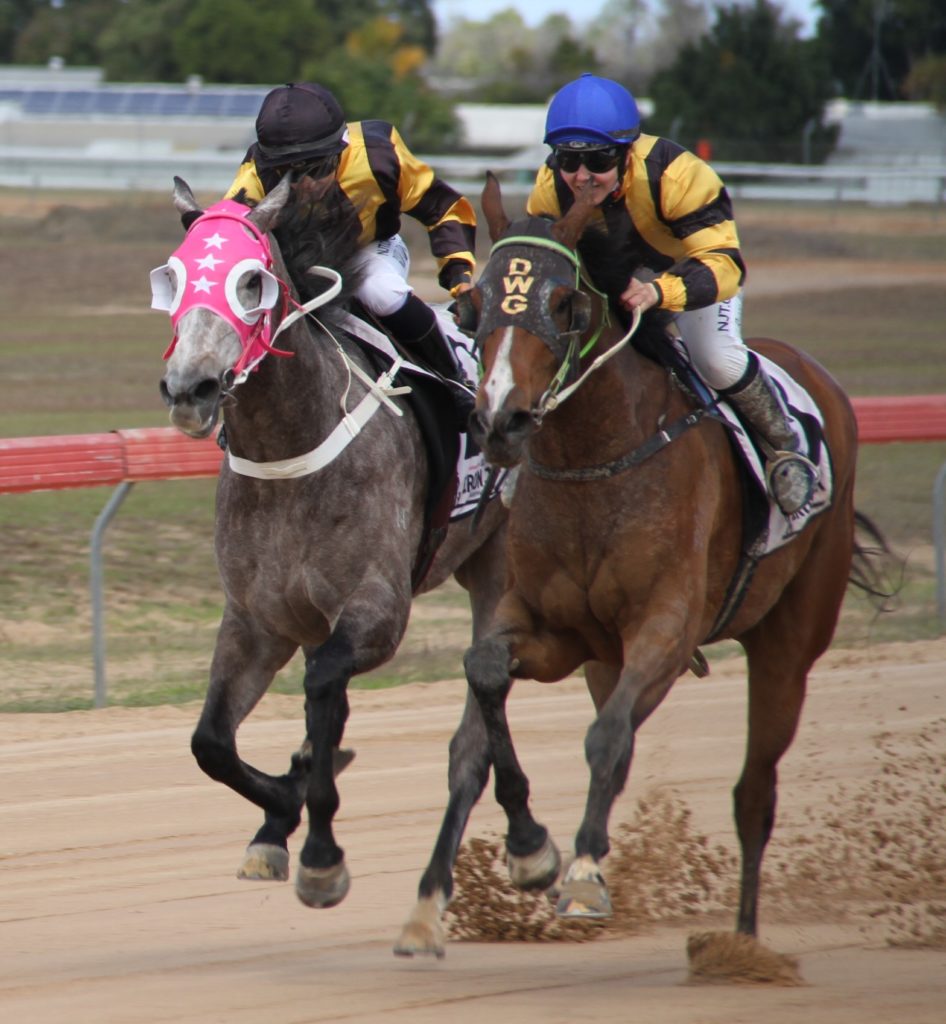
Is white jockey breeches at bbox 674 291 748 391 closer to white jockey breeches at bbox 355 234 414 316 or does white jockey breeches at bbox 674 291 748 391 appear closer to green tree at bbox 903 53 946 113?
white jockey breeches at bbox 355 234 414 316

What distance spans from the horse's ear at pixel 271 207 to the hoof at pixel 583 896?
203cm

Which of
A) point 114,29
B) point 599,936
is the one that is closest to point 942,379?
point 599,936

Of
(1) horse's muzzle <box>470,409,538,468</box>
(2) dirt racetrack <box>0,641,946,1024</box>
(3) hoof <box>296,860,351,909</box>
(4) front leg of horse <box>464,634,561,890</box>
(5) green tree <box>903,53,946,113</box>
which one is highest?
(1) horse's muzzle <box>470,409,538,468</box>

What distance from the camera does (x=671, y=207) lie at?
4.93 meters

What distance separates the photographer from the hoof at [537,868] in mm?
4867

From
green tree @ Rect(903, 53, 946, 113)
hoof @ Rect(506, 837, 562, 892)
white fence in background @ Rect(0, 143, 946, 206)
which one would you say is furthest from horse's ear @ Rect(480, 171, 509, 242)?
green tree @ Rect(903, 53, 946, 113)

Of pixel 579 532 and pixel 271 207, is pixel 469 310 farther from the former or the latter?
pixel 271 207

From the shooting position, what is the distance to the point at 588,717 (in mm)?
8289

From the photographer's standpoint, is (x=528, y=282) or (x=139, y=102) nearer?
(x=528, y=282)

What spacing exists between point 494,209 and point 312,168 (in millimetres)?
1173

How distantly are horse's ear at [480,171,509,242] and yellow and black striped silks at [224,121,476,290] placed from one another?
114 centimetres

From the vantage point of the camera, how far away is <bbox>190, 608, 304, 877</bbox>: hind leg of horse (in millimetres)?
5199

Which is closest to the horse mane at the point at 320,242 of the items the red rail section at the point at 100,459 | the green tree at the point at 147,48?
the red rail section at the point at 100,459

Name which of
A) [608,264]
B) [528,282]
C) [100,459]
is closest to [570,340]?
[528,282]
